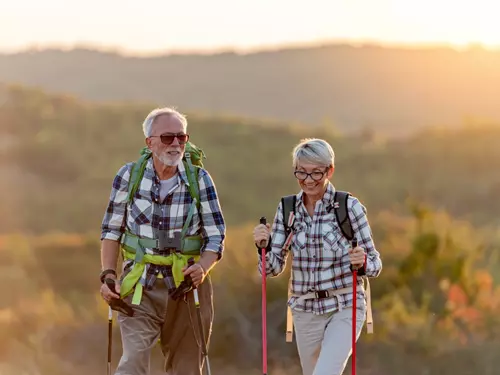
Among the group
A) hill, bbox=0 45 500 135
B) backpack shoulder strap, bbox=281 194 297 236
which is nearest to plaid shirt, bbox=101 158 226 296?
backpack shoulder strap, bbox=281 194 297 236

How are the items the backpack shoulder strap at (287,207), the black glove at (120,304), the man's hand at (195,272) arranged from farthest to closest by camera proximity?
1. the backpack shoulder strap at (287,207)
2. the black glove at (120,304)
3. the man's hand at (195,272)

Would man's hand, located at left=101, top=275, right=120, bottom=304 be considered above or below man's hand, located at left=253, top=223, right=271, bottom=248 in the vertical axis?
below

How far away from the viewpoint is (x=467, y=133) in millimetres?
36406

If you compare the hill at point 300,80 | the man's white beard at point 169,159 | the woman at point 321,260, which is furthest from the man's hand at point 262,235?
the hill at point 300,80

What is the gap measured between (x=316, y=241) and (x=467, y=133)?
30286 millimetres

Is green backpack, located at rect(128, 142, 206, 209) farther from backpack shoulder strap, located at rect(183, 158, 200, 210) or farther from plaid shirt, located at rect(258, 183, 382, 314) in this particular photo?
plaid shirt, located at rect(258, 183, 382, 314)

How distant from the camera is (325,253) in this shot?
681cm

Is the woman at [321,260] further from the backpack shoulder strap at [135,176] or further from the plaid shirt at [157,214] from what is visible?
the backpack shoulder strap at [135,176]

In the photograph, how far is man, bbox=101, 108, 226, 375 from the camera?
6707mm

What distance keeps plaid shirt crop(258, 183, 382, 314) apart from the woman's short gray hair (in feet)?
0.66

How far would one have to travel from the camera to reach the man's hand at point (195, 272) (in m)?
6.65

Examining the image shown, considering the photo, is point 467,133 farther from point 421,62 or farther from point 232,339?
point 421,62

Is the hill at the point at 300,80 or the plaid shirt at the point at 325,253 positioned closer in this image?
the plaid shirt at the point at 325,253

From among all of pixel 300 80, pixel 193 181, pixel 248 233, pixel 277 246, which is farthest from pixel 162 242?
pixel 300 80
